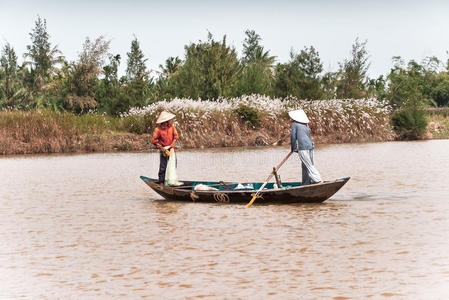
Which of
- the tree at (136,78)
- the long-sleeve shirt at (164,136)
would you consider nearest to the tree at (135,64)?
the tree at (136,78)

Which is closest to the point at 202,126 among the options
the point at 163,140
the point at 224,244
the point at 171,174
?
the point at 163,140

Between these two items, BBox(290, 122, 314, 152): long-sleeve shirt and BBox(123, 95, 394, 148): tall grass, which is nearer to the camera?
BBox(290, 122, 314, 152): long-sleeve shirt

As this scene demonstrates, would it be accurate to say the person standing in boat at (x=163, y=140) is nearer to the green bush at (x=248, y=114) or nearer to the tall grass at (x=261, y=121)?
the tall grass at (x=261, y=121)

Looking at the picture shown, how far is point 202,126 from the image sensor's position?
116ft

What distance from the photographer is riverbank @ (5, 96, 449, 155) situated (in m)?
33.8

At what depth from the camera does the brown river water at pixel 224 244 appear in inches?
300

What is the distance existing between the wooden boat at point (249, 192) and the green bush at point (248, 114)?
803 inches

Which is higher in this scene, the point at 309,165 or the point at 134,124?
the point at 134,124

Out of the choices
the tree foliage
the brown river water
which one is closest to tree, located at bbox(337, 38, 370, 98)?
the tree foliage

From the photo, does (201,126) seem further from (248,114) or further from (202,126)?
(248,114)

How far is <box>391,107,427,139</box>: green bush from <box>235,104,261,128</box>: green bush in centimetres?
892

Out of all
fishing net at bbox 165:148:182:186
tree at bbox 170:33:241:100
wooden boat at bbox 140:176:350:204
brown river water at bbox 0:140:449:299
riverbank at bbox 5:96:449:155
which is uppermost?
tree at bbox 170:33:241:100

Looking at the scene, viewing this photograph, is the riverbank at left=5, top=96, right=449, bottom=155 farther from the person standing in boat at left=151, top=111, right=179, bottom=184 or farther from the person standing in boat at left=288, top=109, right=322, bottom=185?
the person standing in boat at left=288, top=109, right=322, bottom=185

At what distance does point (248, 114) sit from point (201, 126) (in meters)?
2.61
